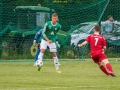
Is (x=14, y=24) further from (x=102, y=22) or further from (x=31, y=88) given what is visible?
(x=31, y=88)

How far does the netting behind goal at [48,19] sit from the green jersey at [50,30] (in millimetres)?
7828

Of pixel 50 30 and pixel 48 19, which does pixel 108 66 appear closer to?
pixel 50 30

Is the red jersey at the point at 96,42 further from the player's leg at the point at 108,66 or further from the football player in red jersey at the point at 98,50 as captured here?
the player's leg at the point at 108,66

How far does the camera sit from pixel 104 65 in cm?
1803

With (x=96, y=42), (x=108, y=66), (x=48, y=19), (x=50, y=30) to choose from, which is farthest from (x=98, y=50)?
(x=48, y=19)

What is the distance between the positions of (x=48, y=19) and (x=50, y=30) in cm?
829

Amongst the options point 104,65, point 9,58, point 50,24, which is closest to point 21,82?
point 104,65

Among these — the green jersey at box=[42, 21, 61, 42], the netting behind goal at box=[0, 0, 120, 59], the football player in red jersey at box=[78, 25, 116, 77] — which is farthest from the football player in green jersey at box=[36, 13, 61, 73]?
the netting behind goal at box=[0, 0, 120, 59]

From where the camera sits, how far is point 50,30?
19922 mm

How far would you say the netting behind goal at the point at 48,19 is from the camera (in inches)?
1099

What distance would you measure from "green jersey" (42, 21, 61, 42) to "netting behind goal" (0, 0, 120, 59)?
783 centimetres

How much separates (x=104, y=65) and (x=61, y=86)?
14.1 ft

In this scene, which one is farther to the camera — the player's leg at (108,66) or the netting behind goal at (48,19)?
the netting behind goal at (48,19)

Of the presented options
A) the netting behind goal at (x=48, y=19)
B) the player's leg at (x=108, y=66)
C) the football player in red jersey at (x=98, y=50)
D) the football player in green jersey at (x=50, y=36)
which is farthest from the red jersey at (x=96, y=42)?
the netting behind goal at (x=48, y=19)
